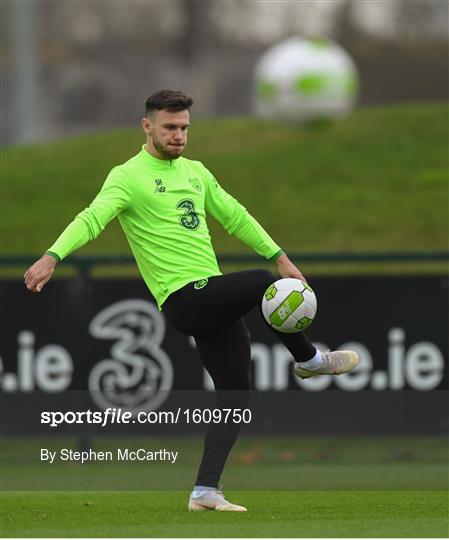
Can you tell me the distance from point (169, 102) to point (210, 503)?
2.22 meters

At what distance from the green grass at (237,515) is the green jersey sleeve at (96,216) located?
1.44 metres

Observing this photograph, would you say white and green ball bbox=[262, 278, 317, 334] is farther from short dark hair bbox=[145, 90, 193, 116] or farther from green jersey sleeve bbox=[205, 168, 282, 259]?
short dark hair bbox=[145, 90, 193, 116]

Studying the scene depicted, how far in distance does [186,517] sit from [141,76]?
31.9m

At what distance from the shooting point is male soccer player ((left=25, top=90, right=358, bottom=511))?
8297mm

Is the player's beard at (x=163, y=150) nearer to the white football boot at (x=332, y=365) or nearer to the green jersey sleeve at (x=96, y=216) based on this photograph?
the green jersey sleeve at (x=96, y=216)

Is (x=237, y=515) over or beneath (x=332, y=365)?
beneath

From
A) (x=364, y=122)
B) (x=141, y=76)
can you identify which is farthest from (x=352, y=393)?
(x=141, y=76)

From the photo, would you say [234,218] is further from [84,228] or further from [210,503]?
[210,503]

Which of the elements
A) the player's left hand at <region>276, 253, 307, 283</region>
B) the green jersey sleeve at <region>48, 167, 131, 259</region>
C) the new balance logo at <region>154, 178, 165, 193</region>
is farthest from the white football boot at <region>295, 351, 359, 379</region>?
the green jersey sleeve at <region>48, 167, 131, 259</region>

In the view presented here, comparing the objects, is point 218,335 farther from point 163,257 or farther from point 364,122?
point 364,122

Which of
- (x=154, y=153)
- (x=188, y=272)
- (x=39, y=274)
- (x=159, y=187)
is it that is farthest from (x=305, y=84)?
(x=39, y=274)

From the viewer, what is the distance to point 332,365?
8594mm

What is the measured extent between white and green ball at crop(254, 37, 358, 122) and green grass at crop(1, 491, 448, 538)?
8592 mm

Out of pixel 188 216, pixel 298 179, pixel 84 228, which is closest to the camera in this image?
pixel 84 228
